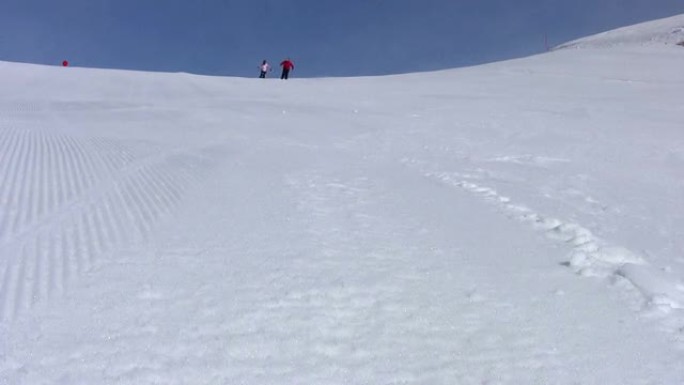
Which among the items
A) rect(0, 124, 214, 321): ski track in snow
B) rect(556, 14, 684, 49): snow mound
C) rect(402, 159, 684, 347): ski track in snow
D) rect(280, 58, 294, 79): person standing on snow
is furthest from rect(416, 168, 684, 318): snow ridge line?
rect(556, 14, 684, 49): snow mound

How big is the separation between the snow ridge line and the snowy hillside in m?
0.02

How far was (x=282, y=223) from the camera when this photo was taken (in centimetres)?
466

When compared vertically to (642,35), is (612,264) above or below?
below

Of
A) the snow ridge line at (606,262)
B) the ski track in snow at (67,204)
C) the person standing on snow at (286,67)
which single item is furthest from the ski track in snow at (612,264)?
the person standing on snow at (286,67)

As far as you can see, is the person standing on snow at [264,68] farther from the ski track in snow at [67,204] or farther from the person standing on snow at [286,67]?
the ski track in snow at [67,204]

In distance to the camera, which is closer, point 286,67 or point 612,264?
point 612,264

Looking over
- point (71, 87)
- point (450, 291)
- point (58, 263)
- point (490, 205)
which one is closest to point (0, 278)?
point (58, 263)

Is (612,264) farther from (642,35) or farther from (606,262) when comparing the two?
(642,35)

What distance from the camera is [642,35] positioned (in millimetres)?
33594

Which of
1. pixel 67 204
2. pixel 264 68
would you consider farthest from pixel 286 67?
pixel 67 204

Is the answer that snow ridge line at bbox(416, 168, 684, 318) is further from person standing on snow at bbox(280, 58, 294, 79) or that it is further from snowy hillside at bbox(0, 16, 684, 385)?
person standing on snow at bbox(280, 58, 294, 79)

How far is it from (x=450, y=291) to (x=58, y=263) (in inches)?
95.2

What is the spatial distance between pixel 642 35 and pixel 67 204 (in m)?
35.8

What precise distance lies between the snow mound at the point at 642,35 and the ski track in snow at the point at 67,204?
30083 mm
